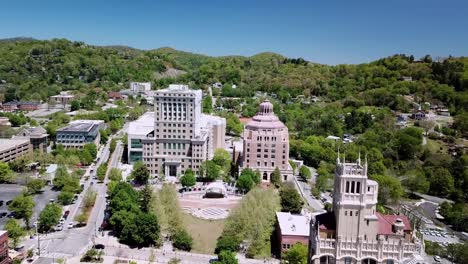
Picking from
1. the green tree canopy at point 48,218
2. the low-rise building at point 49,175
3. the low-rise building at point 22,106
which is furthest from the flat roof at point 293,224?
the low-rise building at point 22,106

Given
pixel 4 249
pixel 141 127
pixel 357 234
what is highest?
pixel 141 127

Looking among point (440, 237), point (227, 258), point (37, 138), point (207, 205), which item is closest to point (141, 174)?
point (207, 205)

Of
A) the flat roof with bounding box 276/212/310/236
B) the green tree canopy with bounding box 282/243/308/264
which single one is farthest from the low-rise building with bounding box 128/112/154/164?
the green tree canopy with bounding box 282/243/308/264

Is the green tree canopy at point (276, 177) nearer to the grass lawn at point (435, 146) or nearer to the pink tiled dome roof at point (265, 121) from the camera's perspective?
the pink tiled dome roof at point (265, 121)

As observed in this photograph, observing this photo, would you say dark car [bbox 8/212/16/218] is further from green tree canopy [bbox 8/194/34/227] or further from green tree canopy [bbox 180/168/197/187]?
green tree canopy [bbox 180/168/197/187]

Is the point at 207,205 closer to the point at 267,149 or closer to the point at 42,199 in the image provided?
the point at 267,149

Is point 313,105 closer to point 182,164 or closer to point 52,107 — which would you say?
point 182,164
